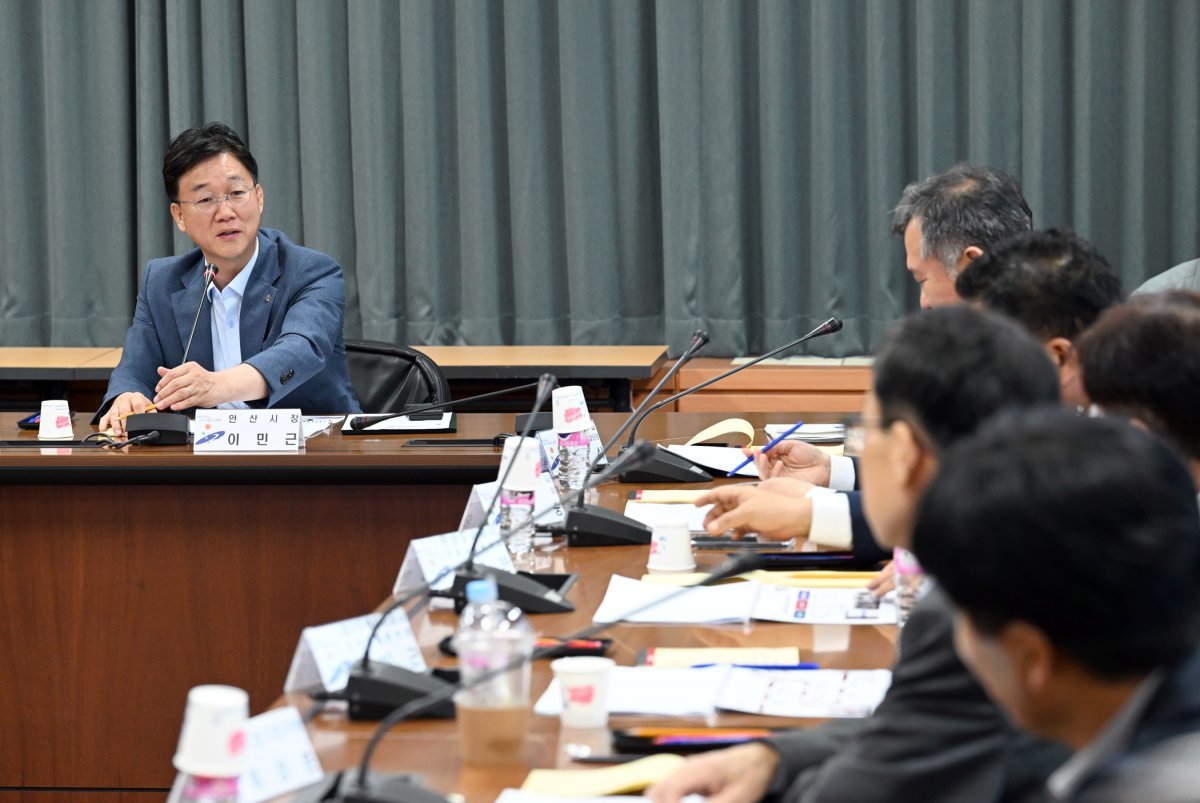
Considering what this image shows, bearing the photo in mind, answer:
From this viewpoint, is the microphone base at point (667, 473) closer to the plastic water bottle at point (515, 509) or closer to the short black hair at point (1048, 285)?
the plastic water bottle at point (515, 509)

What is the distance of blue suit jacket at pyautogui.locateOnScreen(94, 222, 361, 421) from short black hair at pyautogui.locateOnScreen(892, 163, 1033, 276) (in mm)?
1500

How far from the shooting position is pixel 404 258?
5309mm

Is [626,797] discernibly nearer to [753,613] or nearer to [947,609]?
[947,609]

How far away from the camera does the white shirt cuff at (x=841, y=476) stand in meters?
2.68

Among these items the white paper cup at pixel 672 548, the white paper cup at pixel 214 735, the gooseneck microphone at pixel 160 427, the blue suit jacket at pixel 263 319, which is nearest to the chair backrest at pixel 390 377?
the blue suit jacket at pixel 263 319

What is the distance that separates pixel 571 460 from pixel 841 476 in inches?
19.4

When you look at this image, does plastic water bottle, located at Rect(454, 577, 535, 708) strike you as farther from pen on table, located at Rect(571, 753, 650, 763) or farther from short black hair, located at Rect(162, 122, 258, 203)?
short black hair, located at Rect(162, 122, 258, 203)

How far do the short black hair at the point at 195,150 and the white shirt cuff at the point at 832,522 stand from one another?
6.70ft

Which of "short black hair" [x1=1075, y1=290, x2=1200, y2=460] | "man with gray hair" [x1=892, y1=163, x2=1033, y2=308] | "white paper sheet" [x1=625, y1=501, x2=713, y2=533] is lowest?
"white paper sheet" [x1=625, y1=501, x2=713, y2=533]

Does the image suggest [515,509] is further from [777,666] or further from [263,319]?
[263,319]

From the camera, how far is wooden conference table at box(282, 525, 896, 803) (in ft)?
4.73

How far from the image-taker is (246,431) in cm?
303

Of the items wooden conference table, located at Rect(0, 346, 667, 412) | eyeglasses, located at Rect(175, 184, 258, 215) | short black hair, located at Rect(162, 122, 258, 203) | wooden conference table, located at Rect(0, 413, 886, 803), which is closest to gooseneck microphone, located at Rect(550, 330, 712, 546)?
wooden conference table, located at Rect(0, 413, 886, 803)

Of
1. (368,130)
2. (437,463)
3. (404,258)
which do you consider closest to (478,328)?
(404,258)
